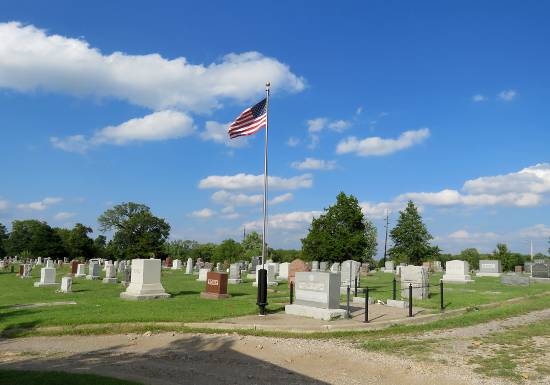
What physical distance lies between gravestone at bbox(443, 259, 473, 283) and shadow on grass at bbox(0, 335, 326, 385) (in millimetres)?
25729

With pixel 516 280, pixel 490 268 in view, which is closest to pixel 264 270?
pixel 516 280

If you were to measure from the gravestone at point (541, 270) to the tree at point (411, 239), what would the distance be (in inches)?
1005

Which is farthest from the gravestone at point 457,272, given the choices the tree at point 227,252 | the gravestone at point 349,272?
the tree at point 227,252

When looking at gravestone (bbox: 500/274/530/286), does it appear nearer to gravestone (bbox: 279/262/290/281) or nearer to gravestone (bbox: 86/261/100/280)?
gravestone (bbox: 279/262/290/281)

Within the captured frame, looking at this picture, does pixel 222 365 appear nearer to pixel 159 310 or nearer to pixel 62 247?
pixel 159 310

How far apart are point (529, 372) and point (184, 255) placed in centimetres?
7851

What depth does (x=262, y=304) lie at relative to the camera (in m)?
13.8

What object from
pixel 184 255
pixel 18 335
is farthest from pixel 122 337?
pixel 184 255

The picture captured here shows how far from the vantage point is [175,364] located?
873 centimetres

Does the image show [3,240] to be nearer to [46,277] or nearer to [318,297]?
[46,277]

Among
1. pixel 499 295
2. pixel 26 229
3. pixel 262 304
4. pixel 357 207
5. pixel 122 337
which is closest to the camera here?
pixel 122 337

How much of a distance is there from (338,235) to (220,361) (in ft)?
128

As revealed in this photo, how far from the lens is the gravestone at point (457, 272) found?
32.1 meters

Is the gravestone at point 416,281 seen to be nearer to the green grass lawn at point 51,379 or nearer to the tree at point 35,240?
the green grass lawn at point 51,379
